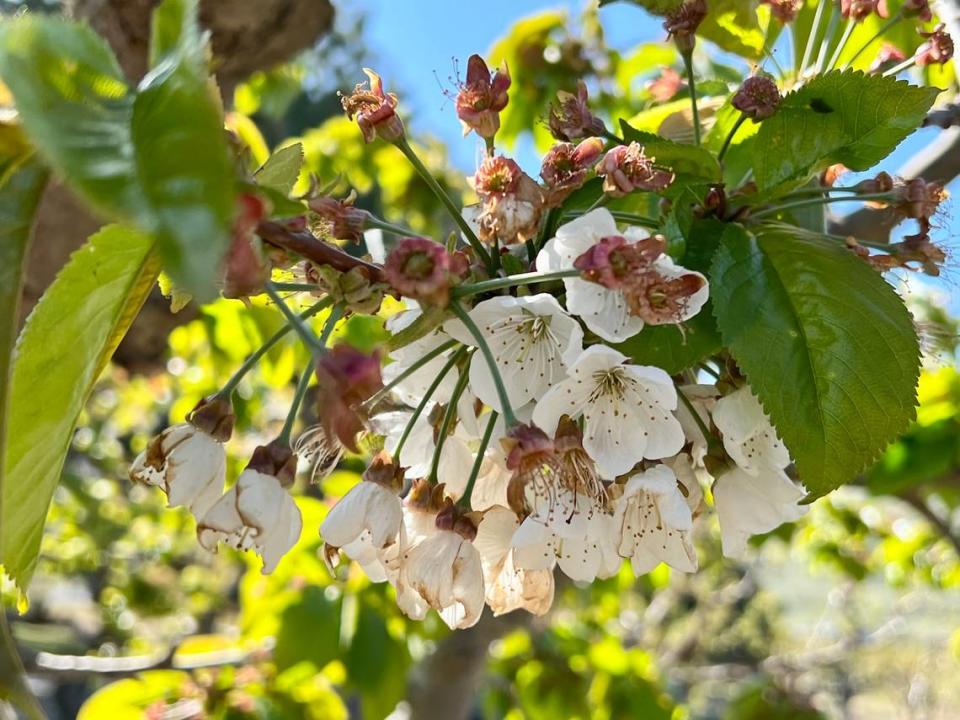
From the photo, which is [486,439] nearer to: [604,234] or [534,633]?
[604,234]

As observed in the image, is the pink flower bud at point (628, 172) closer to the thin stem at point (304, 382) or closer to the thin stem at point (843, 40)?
the thin stem at point (304, 382)

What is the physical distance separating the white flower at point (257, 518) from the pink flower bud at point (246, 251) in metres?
0.18

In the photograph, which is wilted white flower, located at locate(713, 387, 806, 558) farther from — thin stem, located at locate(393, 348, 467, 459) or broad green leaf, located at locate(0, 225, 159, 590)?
broad green leaf, located at locate(0, 225, 159, 590)

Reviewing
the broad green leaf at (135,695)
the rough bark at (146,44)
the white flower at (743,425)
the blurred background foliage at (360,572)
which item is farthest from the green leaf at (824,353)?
the broad green leaf at (135,695)

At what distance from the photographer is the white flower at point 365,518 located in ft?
2.03

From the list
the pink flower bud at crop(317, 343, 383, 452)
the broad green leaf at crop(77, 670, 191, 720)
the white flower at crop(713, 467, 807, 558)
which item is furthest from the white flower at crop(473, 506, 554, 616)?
the broad green leaf at crop(77, 670, 191, 720)

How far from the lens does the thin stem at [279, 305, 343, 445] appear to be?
0.54 metres

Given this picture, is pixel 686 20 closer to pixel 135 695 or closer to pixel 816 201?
pixel 816 201

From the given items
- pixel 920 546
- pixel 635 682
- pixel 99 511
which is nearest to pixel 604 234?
pixel 635 682

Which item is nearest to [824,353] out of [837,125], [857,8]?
[837,125]

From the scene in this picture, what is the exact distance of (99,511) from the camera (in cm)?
386

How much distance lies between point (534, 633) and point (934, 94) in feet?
6.55

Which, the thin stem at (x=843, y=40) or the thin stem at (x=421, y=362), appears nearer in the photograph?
the thin stem at (x=421, y=362)

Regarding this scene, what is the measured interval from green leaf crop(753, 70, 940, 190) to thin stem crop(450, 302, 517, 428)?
256mm
